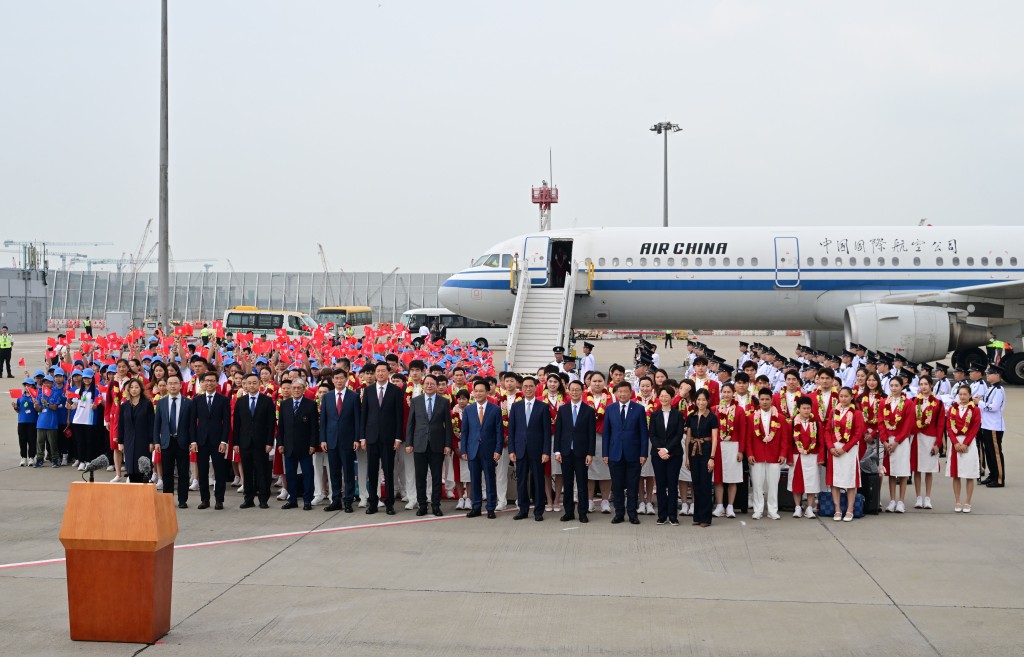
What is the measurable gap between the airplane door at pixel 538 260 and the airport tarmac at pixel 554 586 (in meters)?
14.7

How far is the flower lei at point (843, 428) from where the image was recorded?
9789 mm

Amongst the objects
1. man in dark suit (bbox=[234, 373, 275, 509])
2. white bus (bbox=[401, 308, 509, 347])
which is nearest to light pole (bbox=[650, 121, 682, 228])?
white bus (bbox=[401, 308, 509, 347])

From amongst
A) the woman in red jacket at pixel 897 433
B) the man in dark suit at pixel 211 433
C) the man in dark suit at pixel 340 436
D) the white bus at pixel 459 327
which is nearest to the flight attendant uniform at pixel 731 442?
the woman in red jacket at pixel 897 433

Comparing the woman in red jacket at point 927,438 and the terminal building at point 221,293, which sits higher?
the terminal building at point 221,293

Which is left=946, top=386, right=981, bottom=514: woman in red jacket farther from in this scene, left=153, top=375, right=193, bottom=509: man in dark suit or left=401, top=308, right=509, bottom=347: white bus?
left=401, top=308, right=509, bottom=347: white bus

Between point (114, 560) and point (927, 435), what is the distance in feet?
27.6

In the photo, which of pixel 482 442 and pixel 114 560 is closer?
pixel 114 560

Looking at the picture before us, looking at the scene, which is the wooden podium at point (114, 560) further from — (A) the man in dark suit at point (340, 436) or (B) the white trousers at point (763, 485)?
(B) the white trousers at point (763, 485)

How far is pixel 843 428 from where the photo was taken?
387 inches

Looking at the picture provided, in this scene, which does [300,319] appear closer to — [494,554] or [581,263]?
[581,263]

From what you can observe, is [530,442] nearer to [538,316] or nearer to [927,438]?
[927,438]

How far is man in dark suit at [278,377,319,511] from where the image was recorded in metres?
10.3

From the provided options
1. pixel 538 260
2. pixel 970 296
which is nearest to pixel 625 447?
pixel 538 260

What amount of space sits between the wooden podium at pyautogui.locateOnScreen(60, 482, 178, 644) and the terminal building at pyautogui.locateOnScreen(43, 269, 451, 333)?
194 ft
